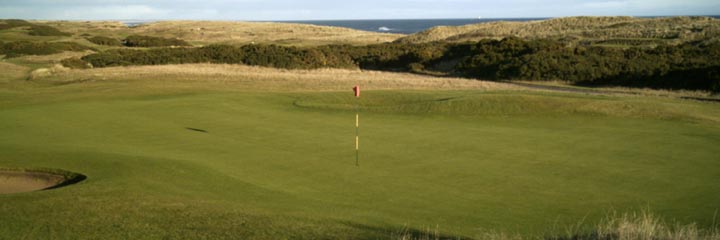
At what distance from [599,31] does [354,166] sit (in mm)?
55496

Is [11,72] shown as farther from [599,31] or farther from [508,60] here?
[599,31]

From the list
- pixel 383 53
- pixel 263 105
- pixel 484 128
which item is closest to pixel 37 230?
pixel 484 128

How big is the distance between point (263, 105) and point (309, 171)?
9907 millimetres

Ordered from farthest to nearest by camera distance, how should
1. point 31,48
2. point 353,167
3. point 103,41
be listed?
1. point 103,41
2. point 31,48
3. point 353,167

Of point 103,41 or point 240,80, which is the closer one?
point 240,80

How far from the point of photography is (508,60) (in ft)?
139

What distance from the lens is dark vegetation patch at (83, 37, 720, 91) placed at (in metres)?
33.7

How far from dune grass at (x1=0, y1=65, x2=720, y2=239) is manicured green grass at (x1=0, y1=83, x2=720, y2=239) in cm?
4

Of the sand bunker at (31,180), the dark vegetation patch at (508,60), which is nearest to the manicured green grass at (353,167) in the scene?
the sand bunker at (31,180)

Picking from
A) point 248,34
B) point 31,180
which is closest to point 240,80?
point 31,180

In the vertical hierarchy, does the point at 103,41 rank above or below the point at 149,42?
above

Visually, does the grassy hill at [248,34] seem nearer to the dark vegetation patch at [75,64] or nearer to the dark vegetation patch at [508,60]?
the dark vegetation patch at [508,60]

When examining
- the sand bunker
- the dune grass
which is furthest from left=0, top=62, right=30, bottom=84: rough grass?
the sand bunker

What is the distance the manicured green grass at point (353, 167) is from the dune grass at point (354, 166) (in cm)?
4
